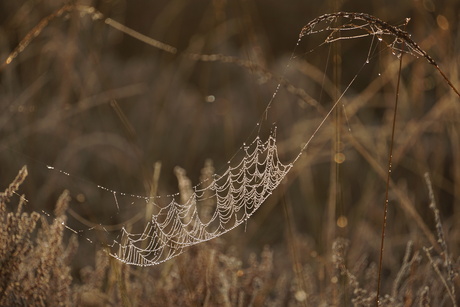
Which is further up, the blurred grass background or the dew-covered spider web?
the blurred grass background

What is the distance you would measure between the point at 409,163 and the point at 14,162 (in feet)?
6.48

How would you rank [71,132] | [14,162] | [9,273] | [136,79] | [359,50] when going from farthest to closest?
[359,50]
[136,79]
[71,132]
[14,162]
[9,273]

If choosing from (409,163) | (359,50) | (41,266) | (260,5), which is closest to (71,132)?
(409,163)

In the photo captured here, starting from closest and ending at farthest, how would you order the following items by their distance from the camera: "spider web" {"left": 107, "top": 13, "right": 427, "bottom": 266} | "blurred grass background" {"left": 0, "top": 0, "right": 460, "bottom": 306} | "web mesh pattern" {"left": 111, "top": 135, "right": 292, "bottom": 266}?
"spider web" {"left": 107, "top": 13, "right": 427, "bottom": 266}, "web mesh pattern" {"left": 111, "top": 135, "right": 292, "bottom": 266}, "blurred grass background" {"left": 0, "top": 0, "right": 460, "bottom": 306}

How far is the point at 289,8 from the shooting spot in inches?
347

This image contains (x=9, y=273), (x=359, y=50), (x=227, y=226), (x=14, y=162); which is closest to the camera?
(x=9, y=273)

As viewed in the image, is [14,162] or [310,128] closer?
[310,128]

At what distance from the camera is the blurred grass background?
7.26ft

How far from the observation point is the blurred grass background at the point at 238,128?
7.26 feet

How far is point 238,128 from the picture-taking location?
4.98 meters

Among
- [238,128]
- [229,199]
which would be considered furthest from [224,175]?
[238,128]

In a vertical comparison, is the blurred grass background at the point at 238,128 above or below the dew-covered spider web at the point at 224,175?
above

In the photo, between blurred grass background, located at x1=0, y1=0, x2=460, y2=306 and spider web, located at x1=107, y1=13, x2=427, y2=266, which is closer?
spider web, located at x1=107, y1=13, x2=427, y2=266

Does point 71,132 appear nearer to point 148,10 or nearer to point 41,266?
point 41,266
